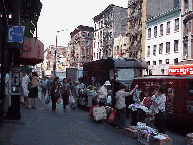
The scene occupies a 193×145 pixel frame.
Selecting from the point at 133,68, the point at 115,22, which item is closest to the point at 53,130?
the point at 133,68

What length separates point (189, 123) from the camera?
30.7 feet

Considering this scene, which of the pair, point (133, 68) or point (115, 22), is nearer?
point (133, 68)

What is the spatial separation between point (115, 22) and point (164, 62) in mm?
25197

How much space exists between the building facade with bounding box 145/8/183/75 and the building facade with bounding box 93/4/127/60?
1587 cm

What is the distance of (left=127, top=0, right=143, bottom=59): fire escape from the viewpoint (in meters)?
49.1

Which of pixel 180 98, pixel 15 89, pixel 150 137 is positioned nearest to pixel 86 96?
pixel 15 89

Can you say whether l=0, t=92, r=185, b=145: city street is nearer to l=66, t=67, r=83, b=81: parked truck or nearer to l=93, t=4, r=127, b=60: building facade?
l=66, t=67, r=83, b=81: parked truck

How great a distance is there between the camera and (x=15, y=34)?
408 inches

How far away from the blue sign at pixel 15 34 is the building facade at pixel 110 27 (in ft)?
164

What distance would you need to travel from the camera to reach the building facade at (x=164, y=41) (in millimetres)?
38003

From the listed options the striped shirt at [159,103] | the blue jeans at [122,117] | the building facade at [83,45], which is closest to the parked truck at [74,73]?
the blue jeans at [122,117]

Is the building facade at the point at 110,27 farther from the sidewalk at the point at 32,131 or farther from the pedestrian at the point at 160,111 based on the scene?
the pedestrian at the point at 160,111

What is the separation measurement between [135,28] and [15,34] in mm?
42312

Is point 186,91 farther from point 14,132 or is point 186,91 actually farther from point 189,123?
point 14,132
